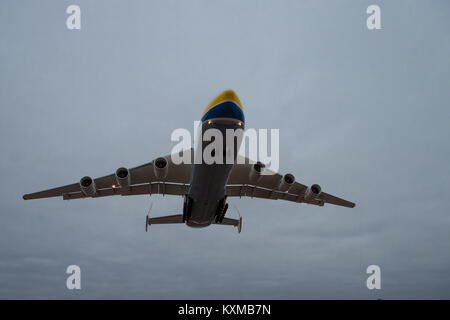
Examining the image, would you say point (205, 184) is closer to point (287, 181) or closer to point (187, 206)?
point (187, 206)

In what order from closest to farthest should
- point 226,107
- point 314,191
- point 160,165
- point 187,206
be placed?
point 226,107
point 160,165
point 187,206
point 314,191

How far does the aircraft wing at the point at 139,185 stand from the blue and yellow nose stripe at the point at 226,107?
652cm

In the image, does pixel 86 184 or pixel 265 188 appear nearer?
pixel 86 184

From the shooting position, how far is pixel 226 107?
37.7ft

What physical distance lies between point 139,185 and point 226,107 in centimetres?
1041

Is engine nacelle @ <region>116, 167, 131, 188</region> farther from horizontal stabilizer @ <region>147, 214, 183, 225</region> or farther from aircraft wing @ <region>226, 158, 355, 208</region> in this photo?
aircraft wing @ <region>226, 158, 355, 208</region>

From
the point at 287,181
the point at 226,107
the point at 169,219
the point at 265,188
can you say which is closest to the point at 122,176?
the point at 169,219

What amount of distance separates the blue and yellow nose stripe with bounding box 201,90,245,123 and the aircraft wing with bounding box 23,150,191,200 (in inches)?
257

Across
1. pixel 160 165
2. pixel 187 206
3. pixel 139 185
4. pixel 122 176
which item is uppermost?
pixel 160 165

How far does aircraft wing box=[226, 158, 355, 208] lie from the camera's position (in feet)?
62.1

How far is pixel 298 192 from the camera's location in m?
20.1

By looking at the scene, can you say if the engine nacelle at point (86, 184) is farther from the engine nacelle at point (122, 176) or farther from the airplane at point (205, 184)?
the engine nacelle at point (122, 176)
